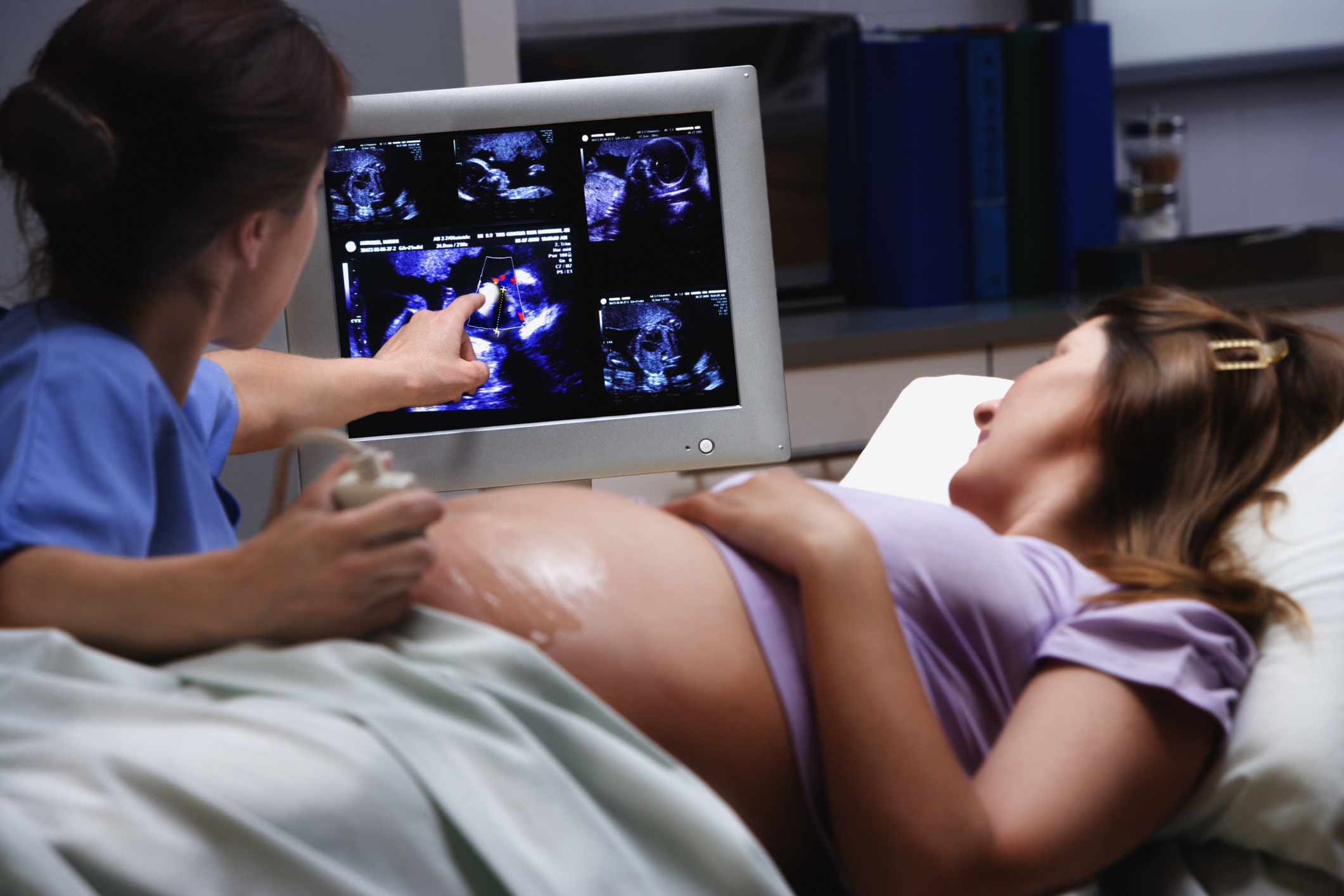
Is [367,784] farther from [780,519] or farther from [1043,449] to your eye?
[1043,449]

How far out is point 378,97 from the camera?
1224 millimetres

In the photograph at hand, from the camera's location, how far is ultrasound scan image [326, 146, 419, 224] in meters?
1.23

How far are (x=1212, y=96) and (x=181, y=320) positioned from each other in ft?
8.29

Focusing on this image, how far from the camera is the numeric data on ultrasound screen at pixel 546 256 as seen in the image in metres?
1.24

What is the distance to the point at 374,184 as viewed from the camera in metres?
1.24

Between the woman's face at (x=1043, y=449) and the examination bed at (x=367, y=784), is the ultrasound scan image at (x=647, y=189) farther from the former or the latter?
the examination bed at (x=367, y=784)

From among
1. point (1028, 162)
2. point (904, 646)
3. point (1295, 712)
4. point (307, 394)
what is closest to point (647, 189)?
point (307, 394)

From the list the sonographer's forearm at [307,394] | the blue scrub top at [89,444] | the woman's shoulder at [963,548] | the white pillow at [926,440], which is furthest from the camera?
the white pillow at [926,440]

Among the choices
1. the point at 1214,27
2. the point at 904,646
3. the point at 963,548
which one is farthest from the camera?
the point at 1214,27

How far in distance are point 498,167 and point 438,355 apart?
0.22 m

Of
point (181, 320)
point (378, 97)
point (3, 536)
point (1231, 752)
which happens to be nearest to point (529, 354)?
point (378, 97)

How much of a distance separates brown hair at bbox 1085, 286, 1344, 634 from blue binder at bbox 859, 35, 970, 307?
128 cm

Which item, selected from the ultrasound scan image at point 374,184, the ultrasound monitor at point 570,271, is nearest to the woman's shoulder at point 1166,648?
the ultrasound monitor at point 570,271

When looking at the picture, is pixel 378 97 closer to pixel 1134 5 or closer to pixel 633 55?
pixel 633 55
